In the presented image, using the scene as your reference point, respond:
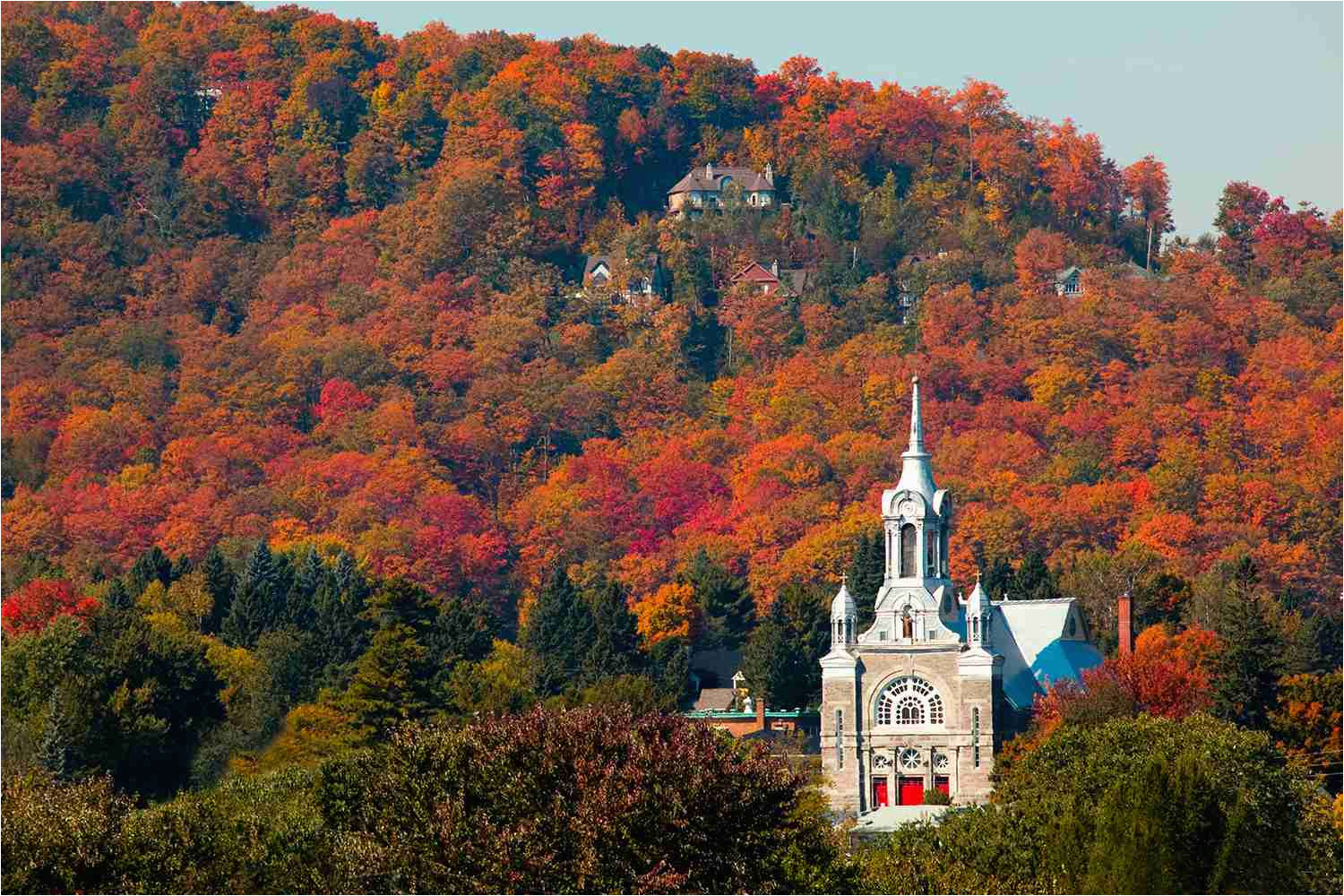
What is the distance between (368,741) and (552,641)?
2978cm

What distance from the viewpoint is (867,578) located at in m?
135

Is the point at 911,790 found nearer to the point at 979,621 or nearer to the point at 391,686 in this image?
the point at 979,621

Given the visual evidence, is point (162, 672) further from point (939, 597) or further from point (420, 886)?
point (420, 886)

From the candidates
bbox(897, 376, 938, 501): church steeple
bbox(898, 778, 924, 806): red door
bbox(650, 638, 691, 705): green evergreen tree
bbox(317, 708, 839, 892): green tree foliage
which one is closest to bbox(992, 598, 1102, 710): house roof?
bbox(897, 376, 938, 501): church steeple

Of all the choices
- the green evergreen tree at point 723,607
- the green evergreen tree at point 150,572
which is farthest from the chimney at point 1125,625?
the green evergreen tree at point 150,572

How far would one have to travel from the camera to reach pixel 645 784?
71750 mm

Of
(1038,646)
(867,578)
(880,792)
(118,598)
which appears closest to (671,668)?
(867,578)

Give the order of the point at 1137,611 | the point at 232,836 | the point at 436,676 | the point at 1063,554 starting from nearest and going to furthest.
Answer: the point at 232,836 → the point at 436,676 → the point at 1137,611 → the point at 1063,554

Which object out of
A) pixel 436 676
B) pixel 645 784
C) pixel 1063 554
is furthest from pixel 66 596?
pixel 645 784

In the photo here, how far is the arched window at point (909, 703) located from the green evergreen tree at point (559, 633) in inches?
558

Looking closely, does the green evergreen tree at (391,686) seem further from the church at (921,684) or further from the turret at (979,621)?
the turret at (979,621)

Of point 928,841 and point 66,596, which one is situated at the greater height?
point 66,596

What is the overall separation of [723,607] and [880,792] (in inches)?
1243

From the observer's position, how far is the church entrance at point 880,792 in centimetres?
11462
